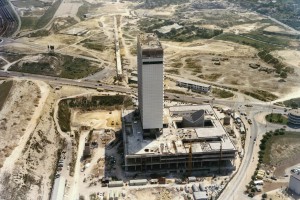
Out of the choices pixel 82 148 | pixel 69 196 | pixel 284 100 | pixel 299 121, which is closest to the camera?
pixel 69 196

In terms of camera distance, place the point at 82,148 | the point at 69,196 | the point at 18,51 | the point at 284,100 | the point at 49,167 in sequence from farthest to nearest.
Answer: the point at 18,51 → the point at 284,100 → the point at 82,148 → the point at 49,167 → the point at 69,196

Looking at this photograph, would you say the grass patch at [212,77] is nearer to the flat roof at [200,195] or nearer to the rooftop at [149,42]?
the rooftop at [149,42]

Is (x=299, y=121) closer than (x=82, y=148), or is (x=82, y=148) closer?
(x=82, y=148)

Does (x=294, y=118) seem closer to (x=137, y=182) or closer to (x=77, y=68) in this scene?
(x=137, y=182)

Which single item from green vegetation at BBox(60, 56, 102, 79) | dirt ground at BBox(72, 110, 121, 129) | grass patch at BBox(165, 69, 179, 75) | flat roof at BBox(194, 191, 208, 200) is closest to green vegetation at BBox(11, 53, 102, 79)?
green vegetation at BBox(60, 56, 102, 79)

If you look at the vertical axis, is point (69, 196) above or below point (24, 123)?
below

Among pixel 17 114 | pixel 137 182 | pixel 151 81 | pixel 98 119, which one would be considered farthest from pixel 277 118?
pixel 17 114

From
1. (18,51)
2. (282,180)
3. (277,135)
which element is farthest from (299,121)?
(18,51)

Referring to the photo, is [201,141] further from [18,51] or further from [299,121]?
[18,51]

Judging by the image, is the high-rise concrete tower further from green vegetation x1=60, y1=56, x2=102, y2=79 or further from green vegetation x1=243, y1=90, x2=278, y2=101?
green vegetation x1=60, y1=56, x2=102, y2=79
